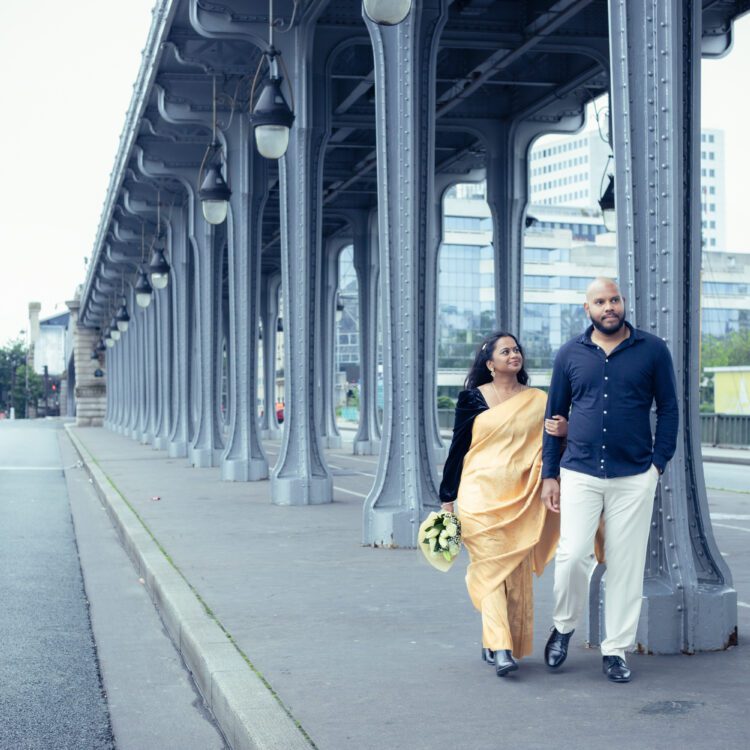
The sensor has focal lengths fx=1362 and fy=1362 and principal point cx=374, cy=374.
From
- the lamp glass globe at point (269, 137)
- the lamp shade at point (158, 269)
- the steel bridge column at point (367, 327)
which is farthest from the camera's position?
the steel bridge column at point (367, 327)

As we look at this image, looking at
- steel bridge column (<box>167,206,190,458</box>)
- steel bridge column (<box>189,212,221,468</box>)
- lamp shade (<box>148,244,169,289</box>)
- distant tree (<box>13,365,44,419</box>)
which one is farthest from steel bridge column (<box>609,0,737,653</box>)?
distant tree (<box>13,365,44,419</box>)

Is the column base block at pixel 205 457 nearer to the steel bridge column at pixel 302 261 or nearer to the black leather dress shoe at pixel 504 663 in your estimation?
the steel bridge column at pixel 302 261

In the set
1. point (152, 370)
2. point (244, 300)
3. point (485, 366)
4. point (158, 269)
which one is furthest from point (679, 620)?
point (152, 370)

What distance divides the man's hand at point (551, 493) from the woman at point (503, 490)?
13 cm

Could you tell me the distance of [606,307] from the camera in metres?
6.58

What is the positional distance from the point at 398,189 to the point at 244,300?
1043 cm

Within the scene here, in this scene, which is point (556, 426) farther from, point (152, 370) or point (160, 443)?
point (152, 370)

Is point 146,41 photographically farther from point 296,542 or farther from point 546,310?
point 546,310

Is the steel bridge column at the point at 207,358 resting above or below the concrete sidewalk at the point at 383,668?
above

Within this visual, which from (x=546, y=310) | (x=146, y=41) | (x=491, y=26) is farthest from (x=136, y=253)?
(x=546, y=310)

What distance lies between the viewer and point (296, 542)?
1345 centimetres

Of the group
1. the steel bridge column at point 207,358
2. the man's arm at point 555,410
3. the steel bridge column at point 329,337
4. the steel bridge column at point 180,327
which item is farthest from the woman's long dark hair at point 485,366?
the steel bridge column at point 329,337

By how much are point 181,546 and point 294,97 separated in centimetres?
762

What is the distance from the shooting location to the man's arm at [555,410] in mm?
6797
